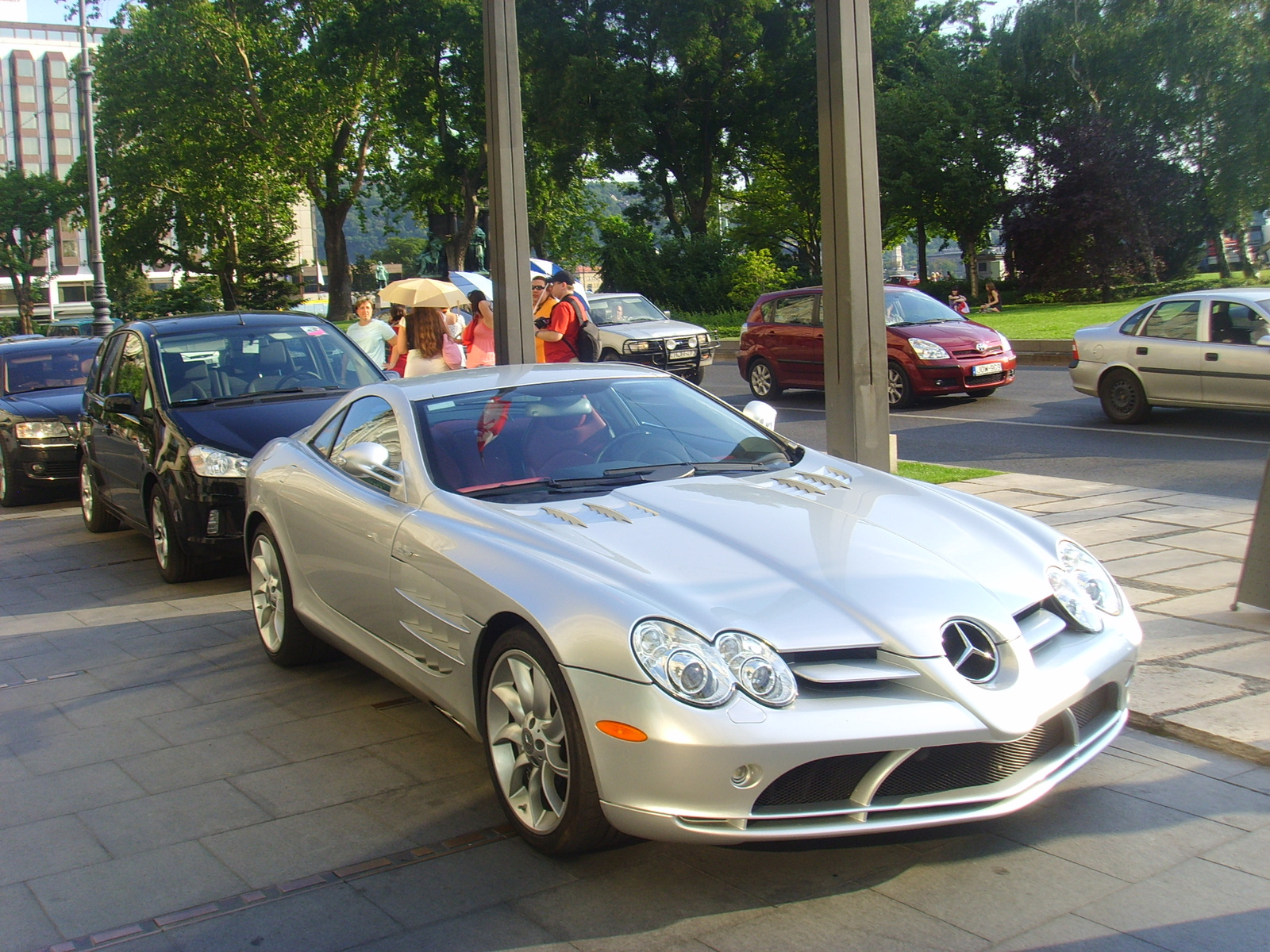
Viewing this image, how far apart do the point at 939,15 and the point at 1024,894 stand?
54.9 meters

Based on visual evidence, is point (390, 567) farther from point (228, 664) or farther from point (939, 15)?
point (939, 15)

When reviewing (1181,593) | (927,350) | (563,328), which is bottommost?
(1181,593)

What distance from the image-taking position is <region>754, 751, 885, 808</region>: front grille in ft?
10.8

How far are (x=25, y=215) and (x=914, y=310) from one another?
8034cm

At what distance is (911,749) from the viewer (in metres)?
3.28

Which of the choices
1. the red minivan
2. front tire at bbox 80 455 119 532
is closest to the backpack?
the red minivan

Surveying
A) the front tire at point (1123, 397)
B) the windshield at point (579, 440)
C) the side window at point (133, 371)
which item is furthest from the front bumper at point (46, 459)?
the front tire at point (1123, 397)

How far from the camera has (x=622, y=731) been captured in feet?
11.0

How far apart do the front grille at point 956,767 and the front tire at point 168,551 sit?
5918 mm

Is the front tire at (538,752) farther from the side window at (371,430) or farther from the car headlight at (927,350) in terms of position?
the car headlight at (927,350)

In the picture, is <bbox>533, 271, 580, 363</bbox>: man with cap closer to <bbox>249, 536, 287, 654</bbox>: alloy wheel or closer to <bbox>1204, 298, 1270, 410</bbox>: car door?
<bbox>249, 536, 287, 654</bbox>: alloy wheel

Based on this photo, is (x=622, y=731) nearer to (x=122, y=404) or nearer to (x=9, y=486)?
(x=122, y=404)

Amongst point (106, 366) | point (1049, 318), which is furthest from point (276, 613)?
point (1049, 318)

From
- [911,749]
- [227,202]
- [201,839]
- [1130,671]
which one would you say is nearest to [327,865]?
[201,839]
